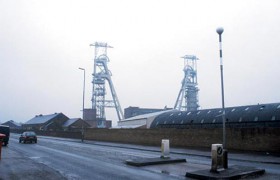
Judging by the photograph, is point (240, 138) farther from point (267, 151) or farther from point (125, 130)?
point (125, 130)

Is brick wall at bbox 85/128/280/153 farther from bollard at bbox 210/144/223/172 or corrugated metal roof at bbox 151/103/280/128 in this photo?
bollard at bbox 210/144/223/172

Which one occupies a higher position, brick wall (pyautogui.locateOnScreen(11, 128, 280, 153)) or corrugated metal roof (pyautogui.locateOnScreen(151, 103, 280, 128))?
corrugated metal roof (pyautogui.locateOnScreen(151, 103, 280, 128))

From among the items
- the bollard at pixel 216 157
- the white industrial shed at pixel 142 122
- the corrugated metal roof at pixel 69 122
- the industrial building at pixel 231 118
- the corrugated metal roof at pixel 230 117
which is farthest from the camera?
the corrugated metal roof at pixel 69 122

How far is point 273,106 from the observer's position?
109 ft

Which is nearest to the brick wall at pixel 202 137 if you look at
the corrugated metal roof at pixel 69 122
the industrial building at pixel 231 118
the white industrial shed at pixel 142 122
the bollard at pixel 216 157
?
the industrial building at pixel 231 118

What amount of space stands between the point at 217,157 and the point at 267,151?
13.6 metres

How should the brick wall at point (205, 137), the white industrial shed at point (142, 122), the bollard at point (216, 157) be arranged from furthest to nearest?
1. the white industrial shed at point (142, 122)
2. the brick wall at point (205, 137)
3. the bollard at point (216, 157)

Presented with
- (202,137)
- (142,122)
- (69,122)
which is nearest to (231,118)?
(202,137)

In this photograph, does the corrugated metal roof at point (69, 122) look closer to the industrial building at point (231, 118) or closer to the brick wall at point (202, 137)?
the brick wall at point (202, 137)

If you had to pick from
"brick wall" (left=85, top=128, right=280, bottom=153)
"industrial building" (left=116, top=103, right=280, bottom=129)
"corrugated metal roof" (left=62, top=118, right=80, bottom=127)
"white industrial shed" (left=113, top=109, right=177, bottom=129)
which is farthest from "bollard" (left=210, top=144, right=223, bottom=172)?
"corrugated metal roof" (left=62, top=118, right=80, bottom=127)

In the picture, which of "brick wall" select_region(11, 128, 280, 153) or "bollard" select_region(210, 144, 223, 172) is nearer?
"bollard" select_region(210, 144, 223, 172)

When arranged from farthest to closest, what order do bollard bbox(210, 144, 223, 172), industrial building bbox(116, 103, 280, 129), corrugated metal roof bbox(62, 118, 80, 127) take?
corrugated metal roof bbox(62, 118, 80, 127) < industrial building bbox(116, 103, 280, 129) < bollard bbox(210, 144, 223, 172)

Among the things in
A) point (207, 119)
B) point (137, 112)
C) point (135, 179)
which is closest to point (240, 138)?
point (207, 119)

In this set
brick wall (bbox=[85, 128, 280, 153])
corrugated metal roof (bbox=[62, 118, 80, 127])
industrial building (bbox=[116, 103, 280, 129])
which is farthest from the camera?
corrugated metal roof (bbox=[62, 118, 80, 127])
